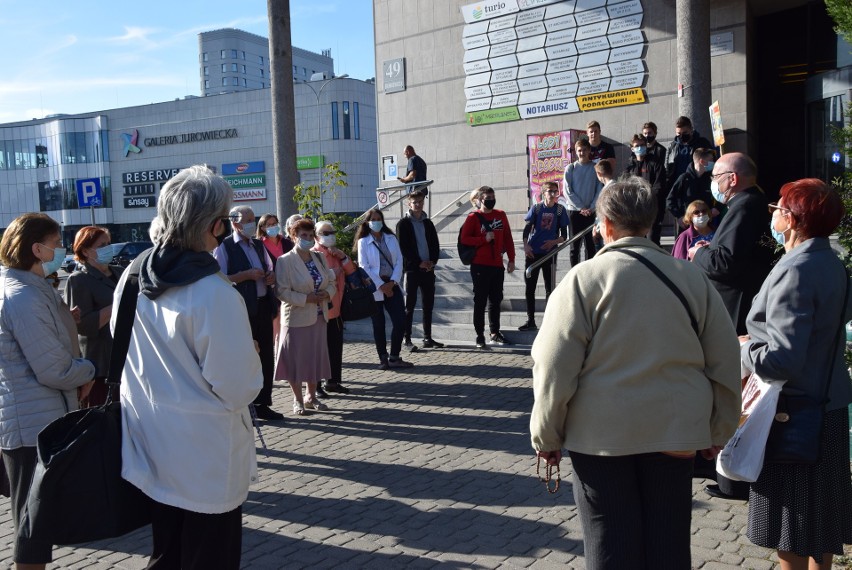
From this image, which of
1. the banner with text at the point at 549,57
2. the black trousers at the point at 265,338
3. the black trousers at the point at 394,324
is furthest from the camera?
the banner with text at the point at 549,57

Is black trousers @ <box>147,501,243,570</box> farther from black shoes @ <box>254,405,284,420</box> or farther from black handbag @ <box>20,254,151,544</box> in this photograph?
black shoes @ <box>254,405,284,420</box>

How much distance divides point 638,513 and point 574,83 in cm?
1323

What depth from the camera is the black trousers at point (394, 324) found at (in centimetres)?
1005

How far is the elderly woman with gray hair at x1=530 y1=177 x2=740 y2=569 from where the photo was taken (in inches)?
108

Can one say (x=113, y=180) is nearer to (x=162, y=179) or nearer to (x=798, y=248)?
(x=162, y=179)

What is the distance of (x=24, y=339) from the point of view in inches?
152

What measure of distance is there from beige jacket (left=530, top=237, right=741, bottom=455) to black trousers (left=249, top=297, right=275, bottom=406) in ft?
17.8

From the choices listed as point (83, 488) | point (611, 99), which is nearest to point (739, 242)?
point (83, 488)

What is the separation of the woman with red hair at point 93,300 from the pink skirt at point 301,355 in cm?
231

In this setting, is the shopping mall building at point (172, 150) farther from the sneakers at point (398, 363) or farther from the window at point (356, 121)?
the sneakers at point (398, 363)

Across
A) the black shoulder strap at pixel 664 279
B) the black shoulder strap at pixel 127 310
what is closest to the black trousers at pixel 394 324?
the black shoulder strap at pixel 127 310

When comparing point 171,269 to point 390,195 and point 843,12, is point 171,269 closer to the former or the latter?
point 843,12

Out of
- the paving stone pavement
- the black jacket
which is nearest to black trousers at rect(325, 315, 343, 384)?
the paving stone pavement

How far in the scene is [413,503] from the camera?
5316mm
